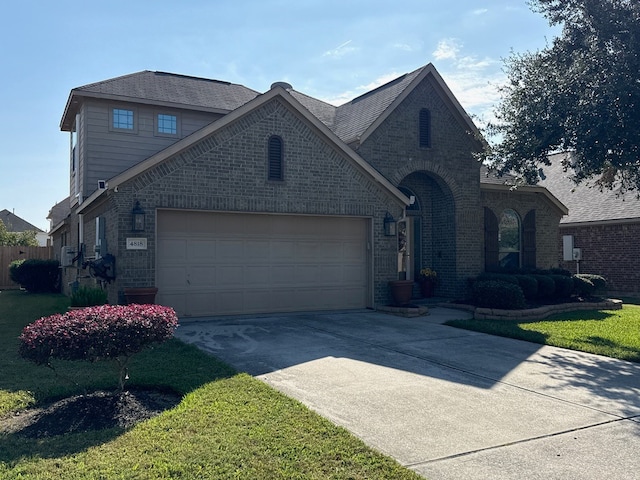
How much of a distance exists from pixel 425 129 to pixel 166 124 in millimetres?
8465

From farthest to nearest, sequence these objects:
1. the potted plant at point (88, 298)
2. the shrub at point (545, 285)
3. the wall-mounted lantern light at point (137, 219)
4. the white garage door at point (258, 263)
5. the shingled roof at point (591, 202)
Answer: the shingled roof at point (591, 202) → the shrub at point (545, 285) → the white garage door at point (258, 263) → the wall-mounted lantern light at point (137, 219) → the potted plant at point (88, 298)

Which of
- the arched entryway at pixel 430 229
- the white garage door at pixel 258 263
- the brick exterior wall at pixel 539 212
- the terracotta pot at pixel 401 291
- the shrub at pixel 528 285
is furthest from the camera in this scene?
the brick exterior wall at pixel 539 212

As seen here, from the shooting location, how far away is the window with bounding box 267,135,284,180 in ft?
45.2

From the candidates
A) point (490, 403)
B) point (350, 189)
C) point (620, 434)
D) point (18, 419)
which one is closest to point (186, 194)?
point (350, 189)

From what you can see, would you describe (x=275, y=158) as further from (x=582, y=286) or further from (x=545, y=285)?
(x=582, y=286)

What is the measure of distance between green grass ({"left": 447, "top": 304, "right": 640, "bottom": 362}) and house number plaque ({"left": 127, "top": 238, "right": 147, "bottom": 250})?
729cm

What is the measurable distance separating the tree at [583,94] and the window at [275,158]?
5.95 m

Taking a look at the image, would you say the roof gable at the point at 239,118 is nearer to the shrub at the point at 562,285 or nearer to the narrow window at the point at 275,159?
the narrow window at the point at 275,159

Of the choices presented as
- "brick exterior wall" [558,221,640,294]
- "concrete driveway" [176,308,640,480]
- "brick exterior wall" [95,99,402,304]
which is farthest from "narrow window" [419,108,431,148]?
"brick exterior wall" [558,221,640,294]

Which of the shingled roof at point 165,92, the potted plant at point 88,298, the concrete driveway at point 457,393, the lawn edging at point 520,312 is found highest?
the shingled roof at point 165,92

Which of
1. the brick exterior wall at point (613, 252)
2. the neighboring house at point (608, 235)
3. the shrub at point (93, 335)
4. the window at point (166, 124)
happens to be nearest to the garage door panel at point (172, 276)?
the shrub at point (93, 335)

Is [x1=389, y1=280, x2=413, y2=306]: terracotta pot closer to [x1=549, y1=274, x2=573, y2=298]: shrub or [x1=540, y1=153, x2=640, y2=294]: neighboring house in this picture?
[x1=549, y1=274, x2=573, y2=298]: shrub

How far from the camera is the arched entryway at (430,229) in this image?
59.1 ft

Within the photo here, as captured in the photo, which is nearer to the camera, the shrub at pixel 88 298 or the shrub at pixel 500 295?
the shrub at pixel 88 298
